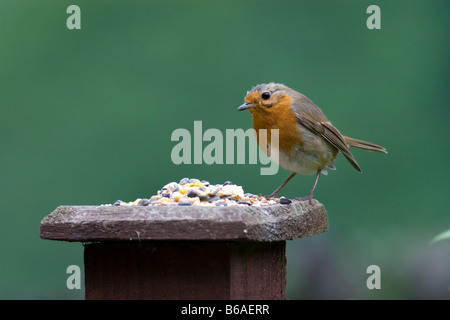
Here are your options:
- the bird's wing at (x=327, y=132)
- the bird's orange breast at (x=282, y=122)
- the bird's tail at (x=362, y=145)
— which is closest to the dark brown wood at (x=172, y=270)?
the bird's orange breast at (x=282, y=122)

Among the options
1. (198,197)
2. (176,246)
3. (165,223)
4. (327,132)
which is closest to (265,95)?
(327,132)

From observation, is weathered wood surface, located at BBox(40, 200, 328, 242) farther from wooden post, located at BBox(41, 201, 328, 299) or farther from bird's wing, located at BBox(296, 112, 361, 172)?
bird's wing, located at BBox(296, 112, 361, 172)

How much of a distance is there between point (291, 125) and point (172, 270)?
1.60 meters

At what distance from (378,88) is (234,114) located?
1365 millimetres

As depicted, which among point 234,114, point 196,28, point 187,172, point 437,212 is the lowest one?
point 437,212

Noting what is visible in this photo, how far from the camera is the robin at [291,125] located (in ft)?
13.3

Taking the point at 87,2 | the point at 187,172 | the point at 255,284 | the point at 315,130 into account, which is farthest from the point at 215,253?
the point at 87,2

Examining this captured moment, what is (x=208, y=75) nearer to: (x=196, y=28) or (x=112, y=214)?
(x=196, y=28)

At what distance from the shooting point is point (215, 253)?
2.68 m

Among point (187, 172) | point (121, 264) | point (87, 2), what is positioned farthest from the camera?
point (87, 2)

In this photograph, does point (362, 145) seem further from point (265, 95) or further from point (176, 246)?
point (176, 246)

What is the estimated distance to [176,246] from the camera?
2.72 meters

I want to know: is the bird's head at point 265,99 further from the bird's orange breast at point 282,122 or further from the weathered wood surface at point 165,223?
the weathered wood surface at point 165,223

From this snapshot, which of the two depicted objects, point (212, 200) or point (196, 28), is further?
point (196, 28)
